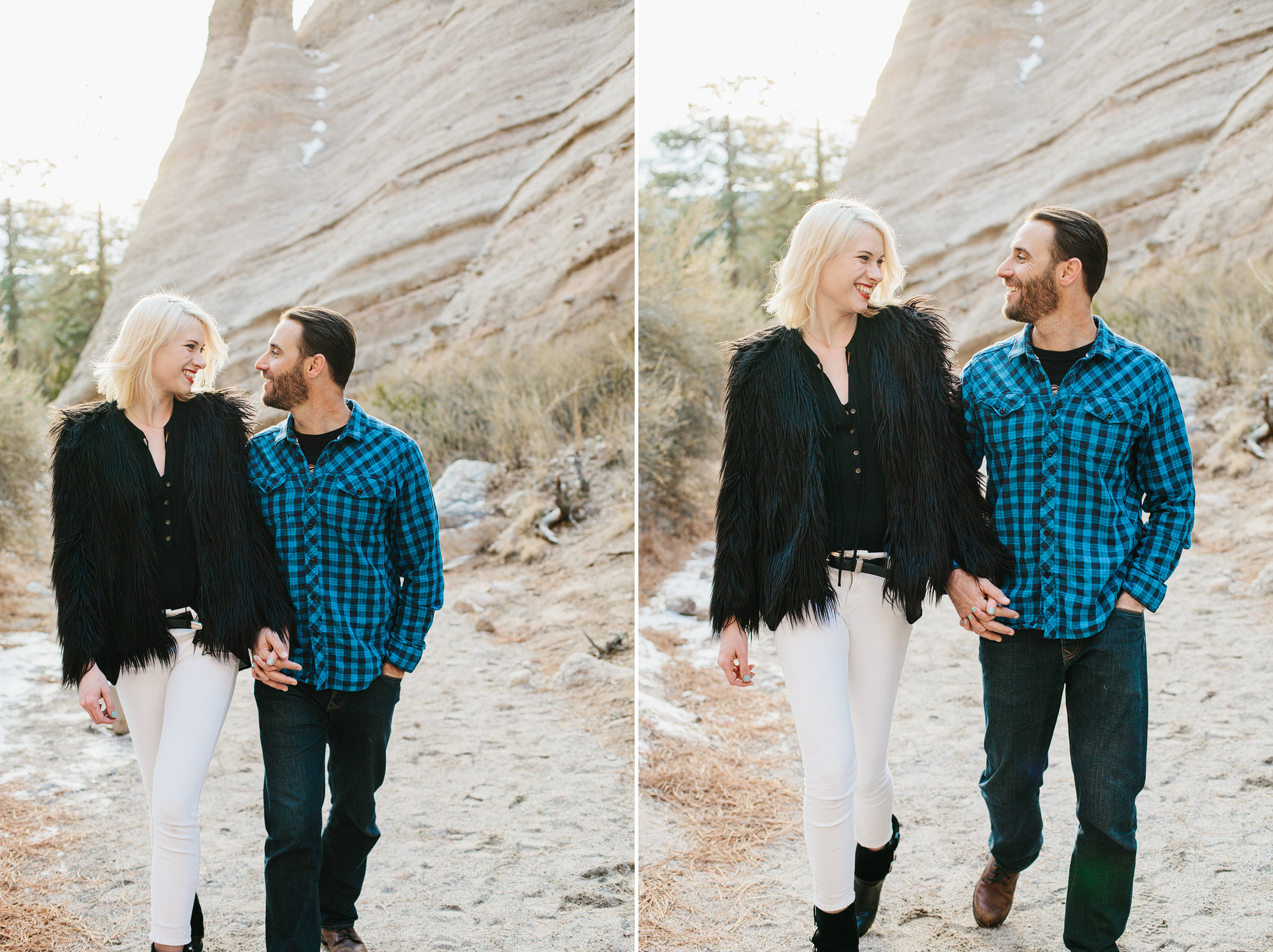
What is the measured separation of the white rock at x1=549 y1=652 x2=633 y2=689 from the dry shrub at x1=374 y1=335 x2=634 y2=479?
2.33 m

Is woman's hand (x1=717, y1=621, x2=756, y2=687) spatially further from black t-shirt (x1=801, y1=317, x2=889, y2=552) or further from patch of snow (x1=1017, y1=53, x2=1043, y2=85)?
patch of snow (x1=1017, y1=53, x2=1043, y2=85)

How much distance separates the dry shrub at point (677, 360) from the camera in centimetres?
621

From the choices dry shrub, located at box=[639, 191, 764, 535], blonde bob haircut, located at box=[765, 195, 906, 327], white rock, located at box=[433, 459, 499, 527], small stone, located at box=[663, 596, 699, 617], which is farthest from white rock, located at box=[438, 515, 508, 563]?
blonde bob haircut, located at box=[765, 195, 906, 327]

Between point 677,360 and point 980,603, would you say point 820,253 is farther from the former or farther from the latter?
point 677,360

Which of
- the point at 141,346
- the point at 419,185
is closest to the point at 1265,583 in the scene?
the point at 141,346

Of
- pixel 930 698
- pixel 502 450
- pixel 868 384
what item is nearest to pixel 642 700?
pixel 930 698

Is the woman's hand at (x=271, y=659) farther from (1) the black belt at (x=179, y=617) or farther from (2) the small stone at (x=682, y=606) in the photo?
Answer: (2) the small stone at (x=682, y=606)

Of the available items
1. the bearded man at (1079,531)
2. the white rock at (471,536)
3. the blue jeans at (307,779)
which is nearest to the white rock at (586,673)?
the white rock at (471,536)

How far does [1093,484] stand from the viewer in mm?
1774

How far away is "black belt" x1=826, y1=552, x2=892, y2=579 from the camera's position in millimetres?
1837

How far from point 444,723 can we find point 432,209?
5.56m

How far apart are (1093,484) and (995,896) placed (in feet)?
3.16

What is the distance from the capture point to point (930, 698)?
12.3ft

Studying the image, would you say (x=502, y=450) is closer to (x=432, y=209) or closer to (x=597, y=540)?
(x=597, y=540)
